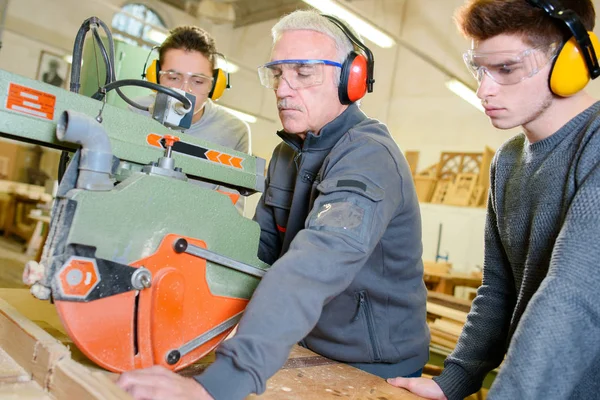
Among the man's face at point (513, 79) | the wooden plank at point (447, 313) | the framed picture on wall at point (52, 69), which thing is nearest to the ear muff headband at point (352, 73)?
the man's face at point (513, 79)

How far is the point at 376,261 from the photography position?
131cm

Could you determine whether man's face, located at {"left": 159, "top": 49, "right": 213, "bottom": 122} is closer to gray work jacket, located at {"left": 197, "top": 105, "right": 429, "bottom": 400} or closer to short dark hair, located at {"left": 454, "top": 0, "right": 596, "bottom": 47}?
gray work jacket, located at {"left": 197, "top": 105, "right": 429, "bottom": 400}

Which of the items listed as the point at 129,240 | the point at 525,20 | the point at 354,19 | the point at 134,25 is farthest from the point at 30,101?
the point at 134,25

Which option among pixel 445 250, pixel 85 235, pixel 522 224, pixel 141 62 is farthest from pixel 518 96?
pixel 445 250

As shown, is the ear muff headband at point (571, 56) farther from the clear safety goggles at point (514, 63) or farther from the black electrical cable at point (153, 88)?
the black electrical cable at point (153, 88)

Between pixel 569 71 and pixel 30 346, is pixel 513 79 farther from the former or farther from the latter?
pixel 30 346

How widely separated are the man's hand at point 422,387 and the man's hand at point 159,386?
0.55m

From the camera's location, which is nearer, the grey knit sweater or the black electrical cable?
the grey knit sweater

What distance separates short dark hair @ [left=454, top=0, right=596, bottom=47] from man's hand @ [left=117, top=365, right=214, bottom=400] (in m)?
0.94

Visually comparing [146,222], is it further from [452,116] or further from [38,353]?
[452,116]

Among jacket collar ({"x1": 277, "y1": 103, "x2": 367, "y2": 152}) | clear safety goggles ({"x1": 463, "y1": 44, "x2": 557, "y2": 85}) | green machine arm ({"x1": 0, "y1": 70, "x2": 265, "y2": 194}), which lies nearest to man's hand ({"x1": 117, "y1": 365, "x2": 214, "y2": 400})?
green machine arm ({"x1": 0, "y1": 70, "x2": 265, "y2": 194})

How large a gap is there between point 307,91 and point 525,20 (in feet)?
1.85

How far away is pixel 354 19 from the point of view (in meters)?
5.88

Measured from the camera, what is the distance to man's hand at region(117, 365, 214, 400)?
2.60 ft
